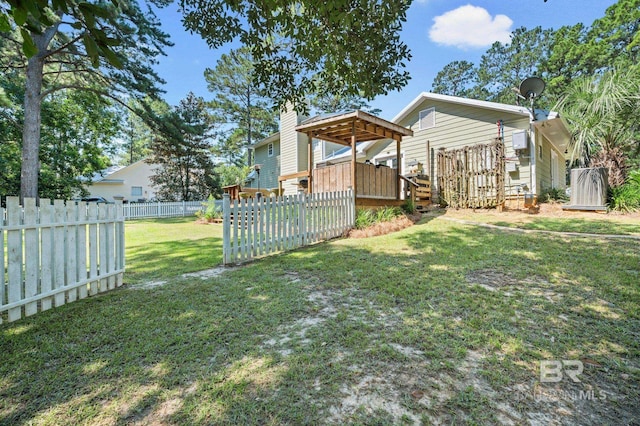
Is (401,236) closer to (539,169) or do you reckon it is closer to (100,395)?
(100,395)

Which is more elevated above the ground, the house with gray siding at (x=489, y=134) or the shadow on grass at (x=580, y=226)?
the house with gray siding at (x=489, y=134)

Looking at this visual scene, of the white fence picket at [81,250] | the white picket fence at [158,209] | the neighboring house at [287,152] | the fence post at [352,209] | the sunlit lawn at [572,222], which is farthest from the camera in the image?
the white picket fence at [158,209]

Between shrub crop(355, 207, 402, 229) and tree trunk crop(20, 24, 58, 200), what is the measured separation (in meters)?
13.2

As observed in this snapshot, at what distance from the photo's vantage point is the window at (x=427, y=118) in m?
12.4

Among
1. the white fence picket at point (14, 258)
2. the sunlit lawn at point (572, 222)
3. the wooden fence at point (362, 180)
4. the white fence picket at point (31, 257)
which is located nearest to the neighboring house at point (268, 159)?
the wooden fence at point (362, 180)

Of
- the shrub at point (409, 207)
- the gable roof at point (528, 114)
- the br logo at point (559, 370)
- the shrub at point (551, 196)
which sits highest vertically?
the gable roof at point (528, 114)

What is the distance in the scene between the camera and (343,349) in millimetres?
2383

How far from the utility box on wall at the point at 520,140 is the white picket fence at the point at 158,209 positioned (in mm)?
16553

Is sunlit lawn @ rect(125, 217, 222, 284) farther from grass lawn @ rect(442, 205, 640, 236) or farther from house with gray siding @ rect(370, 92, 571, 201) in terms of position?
house with gray siding @ rect(370, 92, 571, 201)

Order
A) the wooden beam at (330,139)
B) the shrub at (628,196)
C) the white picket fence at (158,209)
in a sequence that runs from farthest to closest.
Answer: the white picket fence at (158,209) < the wooden beam at (330,139) < the shrub at (628,196)

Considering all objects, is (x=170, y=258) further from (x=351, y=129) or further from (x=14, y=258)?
(x=351, y=129)

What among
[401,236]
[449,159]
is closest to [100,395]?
[401,236]

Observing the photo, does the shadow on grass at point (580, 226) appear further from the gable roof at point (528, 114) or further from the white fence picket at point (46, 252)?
the white fence picket at point (46, 252)

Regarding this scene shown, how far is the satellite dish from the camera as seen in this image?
1028cm
